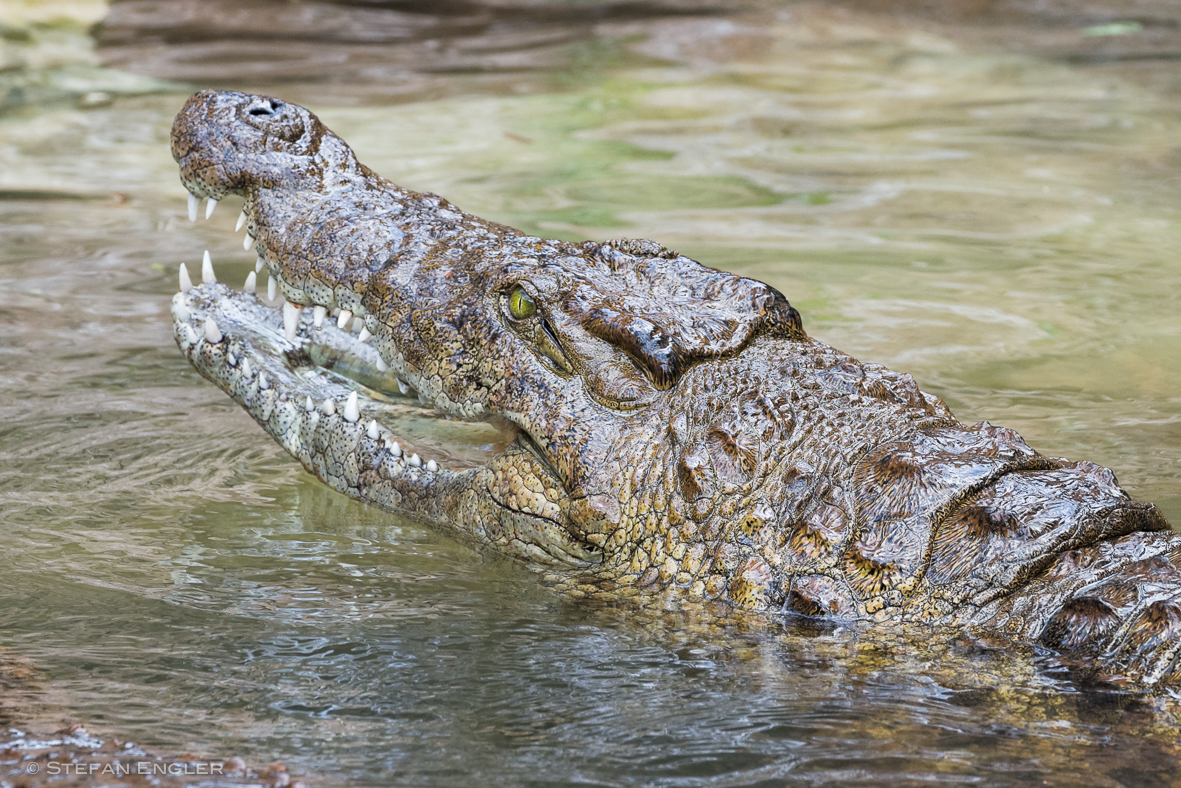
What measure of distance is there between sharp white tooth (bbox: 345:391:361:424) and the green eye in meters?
0.61

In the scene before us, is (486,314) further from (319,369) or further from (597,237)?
(597,237)

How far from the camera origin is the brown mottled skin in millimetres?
3047

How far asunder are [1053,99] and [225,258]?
8133mm

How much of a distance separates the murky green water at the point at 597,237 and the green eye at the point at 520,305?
0.73 m

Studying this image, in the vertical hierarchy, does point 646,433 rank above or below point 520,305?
below

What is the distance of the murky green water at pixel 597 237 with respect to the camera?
260cm

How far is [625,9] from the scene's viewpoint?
1455 centimetres

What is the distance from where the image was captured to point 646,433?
11.5 ft

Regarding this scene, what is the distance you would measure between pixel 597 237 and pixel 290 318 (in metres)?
3.53

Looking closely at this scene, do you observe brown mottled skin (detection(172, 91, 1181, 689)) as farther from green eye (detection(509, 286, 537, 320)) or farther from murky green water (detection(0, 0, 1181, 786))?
murky green water (detection(0, 0, 1181, 786))

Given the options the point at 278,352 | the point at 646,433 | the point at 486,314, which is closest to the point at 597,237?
the point at 278,352

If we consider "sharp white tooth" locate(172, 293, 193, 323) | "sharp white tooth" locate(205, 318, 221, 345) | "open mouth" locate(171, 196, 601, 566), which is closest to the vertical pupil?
"open mouth" locate(171, 196, 601, 566)

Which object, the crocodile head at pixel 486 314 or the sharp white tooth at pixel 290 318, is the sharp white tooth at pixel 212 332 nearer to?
the crocodile head at pixel 486 314

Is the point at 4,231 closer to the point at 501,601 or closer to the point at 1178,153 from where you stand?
the point at 501,601
